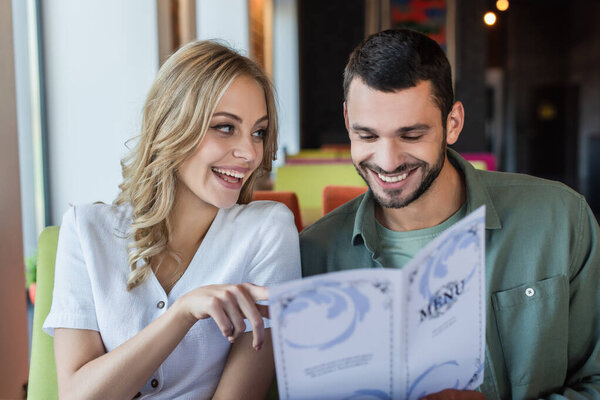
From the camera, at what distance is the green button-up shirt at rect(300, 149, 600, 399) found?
1232 mm

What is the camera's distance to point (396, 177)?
49.9 inches

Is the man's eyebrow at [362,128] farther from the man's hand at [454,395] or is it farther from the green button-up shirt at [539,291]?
the man's hand at [454,395]

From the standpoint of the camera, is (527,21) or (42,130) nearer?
(42,130)

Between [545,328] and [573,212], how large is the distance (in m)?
0.27

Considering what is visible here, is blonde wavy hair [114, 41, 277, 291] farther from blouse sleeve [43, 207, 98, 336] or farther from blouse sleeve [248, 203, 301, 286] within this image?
blouse sleeve [248, 203, 301, 286]

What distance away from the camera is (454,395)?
35.0 inches

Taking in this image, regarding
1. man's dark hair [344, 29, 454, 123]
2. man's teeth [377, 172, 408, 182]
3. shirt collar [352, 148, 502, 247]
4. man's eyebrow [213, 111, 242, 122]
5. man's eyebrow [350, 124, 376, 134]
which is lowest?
shirt collar [352, 148, 502, 247]

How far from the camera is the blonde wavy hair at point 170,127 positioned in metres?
1.27

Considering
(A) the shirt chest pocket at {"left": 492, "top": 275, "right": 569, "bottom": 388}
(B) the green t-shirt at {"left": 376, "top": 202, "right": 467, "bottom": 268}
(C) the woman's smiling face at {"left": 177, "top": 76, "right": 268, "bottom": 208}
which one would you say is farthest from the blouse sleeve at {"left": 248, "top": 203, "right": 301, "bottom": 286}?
(A) the shirt chest pocket at {"left": 492, "top": 275, "right": 569, "bottom": 388}

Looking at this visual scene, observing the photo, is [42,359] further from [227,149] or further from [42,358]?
[227,149]

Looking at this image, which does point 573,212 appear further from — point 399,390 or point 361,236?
point 399,390

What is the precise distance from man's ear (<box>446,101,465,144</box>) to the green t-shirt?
166mm

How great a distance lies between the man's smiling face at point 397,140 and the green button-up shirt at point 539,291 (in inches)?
4.8

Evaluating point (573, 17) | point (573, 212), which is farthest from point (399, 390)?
point (573, 17)
